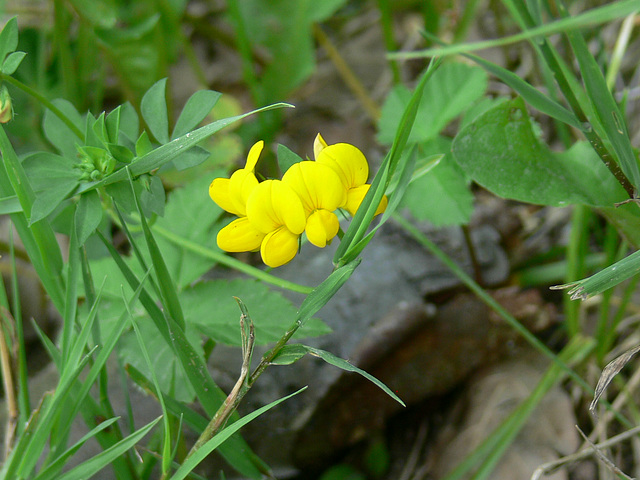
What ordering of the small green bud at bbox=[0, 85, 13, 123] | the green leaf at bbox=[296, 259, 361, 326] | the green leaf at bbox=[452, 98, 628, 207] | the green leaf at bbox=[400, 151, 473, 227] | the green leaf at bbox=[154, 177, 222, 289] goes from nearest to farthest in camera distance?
the green leaf at bbox=[296, 259, 361, 326], the small green bud at bbox=[0, 85, 13, 123], the green leaf at bbox=[452, 98, 628, 207], the green leaf at bbox=[154, 177, 222, 289], the green leaf at bbox=[400, 151, 473, 227]

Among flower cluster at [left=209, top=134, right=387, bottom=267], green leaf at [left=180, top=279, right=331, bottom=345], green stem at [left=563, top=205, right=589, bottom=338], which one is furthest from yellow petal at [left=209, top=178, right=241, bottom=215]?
green stem at [left=563, top=205, right=589, bottom=338]

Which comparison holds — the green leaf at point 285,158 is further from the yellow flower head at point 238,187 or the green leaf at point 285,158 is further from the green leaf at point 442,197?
the green leaf at point 442,197

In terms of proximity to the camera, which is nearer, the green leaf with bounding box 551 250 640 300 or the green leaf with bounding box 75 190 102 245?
the green leaf with bounding box 551 250 640 300

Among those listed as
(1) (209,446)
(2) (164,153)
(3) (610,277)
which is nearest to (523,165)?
(3) (610,277)

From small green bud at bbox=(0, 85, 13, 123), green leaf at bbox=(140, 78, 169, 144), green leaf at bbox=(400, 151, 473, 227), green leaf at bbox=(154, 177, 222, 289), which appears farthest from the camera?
green leaf at bbox=(400, 151, 473, 227)

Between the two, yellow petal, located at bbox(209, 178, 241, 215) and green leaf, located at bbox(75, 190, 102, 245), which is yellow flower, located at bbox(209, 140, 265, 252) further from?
green leaf, located at bbox(75, 190, 102, 245)

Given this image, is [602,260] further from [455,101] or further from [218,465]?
[218,465]

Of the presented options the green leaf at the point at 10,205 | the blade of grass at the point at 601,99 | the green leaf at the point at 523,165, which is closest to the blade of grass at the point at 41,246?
the green leaf at the point at 10,205

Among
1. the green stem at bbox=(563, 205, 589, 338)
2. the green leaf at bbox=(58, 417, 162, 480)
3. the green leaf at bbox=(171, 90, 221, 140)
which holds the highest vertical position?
the green leaf at bbox=(171, 90, 221, 140)
